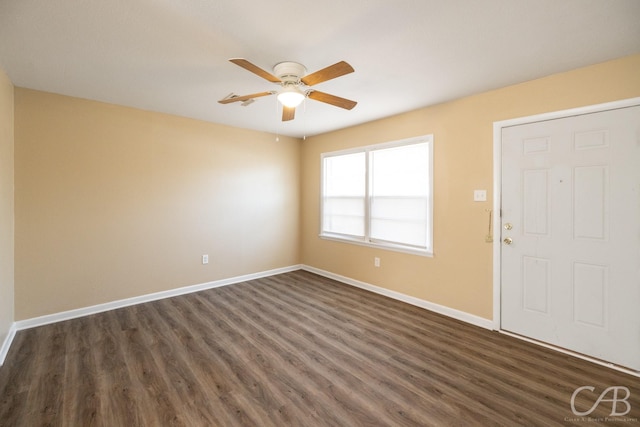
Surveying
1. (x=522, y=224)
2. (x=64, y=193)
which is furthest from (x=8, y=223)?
(x=522, y=224)

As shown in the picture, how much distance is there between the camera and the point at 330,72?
6.38ft

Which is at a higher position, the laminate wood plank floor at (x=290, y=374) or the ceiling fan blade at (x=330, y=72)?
the ceiling fan blade at (x=330, y=72)

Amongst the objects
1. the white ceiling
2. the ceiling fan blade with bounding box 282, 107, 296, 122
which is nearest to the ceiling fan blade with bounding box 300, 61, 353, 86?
the white ceiling

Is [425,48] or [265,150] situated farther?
[265,150]

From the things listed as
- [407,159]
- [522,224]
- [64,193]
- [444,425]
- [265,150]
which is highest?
[265,150]

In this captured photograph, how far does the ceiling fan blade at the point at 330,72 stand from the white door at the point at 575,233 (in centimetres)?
199

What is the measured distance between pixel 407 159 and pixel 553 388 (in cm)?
270

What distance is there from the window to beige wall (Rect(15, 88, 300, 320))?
113 cm

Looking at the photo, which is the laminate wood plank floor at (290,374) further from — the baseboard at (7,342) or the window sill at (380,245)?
the window sill at (380,245)

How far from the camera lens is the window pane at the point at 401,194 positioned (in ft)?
11.9

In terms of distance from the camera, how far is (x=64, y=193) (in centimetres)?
318

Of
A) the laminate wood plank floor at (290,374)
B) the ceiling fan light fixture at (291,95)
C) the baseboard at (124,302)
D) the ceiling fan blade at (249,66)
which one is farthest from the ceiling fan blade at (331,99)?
the baseboard at (124,302)

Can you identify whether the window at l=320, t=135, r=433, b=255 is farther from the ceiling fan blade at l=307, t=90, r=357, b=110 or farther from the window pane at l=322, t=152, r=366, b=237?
the ceiling fan blade at l=307, t=90, r=357, b=110

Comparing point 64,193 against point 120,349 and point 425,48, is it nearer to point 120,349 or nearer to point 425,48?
point 120,349
